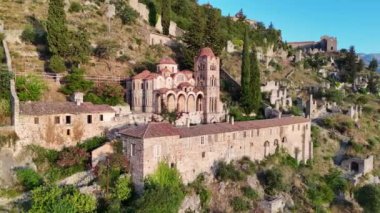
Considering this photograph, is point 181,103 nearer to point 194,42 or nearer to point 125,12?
point 194,42

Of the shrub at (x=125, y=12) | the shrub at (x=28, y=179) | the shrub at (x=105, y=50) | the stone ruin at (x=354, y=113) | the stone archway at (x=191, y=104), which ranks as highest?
the shrub at (x=125, y=12)

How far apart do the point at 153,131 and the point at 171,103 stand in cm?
1165

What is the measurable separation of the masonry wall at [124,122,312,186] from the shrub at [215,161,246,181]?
691 millimetres

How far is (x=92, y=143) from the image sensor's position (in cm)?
3284

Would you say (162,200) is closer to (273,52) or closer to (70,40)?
(70,40)

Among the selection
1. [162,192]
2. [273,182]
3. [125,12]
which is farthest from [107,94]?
[125,12]

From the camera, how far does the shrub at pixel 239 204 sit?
107 ft

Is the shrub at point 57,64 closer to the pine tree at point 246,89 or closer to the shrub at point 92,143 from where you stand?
the shrub at point 92,143

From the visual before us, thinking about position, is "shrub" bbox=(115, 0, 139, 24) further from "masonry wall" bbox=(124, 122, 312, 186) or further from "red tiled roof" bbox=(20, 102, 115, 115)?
"masonry wall" bbox=(124, 122, 312, 186)

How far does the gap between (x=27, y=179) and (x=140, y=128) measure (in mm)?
9605

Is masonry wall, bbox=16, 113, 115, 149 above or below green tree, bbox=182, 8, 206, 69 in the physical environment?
below

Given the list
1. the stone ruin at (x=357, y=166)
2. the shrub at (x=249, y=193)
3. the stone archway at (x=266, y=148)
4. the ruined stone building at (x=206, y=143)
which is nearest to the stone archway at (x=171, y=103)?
the ruined stone building at (x=206, y=143)

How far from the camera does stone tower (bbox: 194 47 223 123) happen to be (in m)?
43.5

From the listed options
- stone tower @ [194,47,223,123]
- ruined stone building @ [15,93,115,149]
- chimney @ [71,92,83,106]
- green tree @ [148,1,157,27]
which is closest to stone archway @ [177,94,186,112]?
stone tower @ [194,47,223,123]
